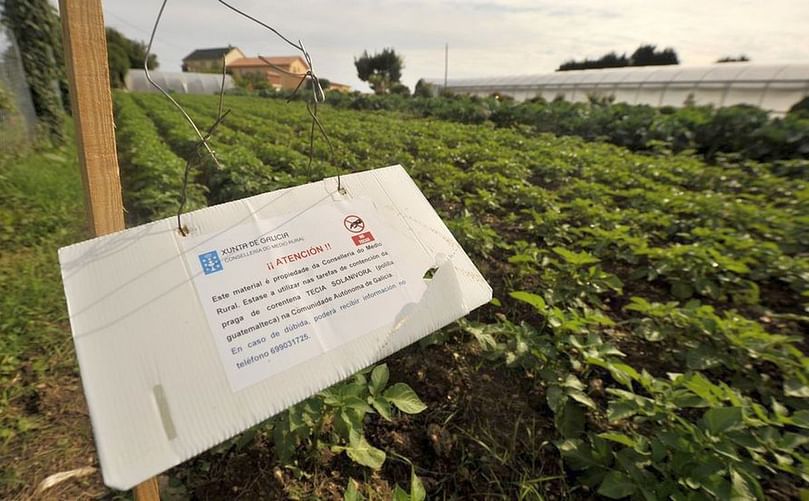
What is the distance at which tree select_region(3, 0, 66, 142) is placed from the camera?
7.38m

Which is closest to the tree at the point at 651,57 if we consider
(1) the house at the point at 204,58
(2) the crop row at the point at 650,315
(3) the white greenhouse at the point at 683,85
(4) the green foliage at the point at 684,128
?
(3) the white greenhouse at the point at 683,85

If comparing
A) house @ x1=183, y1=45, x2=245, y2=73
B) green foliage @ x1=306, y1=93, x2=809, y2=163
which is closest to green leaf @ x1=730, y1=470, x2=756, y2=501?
green foliage @ x1=306, y1=93, x2=809, y2=163

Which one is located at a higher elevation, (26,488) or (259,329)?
(259,329)

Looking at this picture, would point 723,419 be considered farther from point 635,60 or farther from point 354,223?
point 635,60

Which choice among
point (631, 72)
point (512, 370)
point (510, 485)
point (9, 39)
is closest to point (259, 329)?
point (510, 485)

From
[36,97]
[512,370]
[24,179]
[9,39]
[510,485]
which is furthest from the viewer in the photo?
[36,97]

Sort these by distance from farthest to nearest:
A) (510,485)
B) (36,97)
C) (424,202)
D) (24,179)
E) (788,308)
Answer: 1. (36,97)
2. (24,179)
3. (788,308)
4. (510,485)
5. (424,202)

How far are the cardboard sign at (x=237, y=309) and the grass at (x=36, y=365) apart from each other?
3.83 feet

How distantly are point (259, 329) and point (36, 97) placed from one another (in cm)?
965

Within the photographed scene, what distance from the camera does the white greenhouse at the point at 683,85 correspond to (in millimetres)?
13344

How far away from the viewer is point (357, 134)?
8375mm

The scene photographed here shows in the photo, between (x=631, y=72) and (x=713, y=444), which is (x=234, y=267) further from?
(x=631, y=72)

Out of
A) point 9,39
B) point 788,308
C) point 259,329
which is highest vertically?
point 9,39

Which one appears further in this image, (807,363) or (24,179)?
(24,179)
